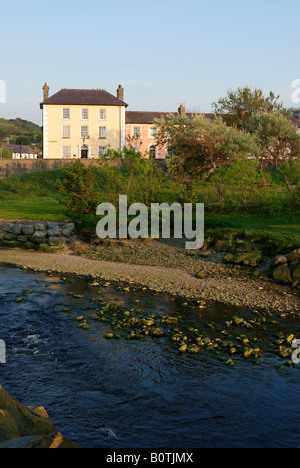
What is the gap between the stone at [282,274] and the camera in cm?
1606

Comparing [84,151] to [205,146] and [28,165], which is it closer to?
[28,165]

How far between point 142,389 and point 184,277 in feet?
28.1

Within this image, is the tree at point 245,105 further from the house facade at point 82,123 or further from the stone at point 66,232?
the stone at point 66,232

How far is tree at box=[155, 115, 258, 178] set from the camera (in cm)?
3191

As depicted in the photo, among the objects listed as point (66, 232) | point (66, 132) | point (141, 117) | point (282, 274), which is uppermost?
point (141, 117)

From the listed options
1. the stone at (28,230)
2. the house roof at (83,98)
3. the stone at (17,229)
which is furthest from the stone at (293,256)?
the house roof at (83,98)

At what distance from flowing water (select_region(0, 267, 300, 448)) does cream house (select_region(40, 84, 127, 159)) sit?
50.5m

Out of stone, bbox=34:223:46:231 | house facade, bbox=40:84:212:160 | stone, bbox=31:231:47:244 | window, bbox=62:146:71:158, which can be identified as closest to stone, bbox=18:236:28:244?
stone, bbox=31:231:47:244

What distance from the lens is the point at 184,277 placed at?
1700 centimetres

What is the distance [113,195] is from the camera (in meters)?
26.6

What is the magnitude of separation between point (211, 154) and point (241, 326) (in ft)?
71.9

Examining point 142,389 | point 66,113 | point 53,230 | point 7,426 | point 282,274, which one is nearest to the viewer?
point 7,426

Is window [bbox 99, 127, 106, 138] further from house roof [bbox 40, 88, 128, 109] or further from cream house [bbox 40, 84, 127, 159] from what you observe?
house roof [bbox 40, 88, 128, 109]

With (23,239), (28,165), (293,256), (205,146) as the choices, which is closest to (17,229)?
(23,239)
